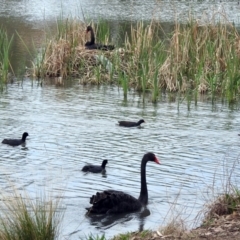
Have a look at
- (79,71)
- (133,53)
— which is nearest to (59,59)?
(79,71)

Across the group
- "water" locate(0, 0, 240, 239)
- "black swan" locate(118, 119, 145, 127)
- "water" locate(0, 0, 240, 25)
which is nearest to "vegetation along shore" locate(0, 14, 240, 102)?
"water" locate(0, 0, 240, 239)

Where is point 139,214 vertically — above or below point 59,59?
below

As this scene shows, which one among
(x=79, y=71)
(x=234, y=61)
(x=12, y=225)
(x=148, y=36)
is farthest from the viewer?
(x=79, y=71)

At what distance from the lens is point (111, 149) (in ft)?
44.6

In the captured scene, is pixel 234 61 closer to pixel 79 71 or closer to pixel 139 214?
pixel 79 71

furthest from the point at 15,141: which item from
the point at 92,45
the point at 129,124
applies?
the point at 92,45

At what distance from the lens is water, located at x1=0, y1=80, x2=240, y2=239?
10117 mm

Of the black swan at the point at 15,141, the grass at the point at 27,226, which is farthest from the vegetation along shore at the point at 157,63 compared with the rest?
the grass at the point at 27,226

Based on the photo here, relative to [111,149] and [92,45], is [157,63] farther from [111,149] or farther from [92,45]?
[111,149]

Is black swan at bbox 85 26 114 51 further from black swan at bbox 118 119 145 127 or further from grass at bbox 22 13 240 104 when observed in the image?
black swan at bbox 118 119 145 127

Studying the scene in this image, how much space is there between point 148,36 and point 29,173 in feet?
30.4

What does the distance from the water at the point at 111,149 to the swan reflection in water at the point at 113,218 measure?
1 centimetres

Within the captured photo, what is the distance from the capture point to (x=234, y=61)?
17922 millimetres

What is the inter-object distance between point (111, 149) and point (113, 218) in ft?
12.4
